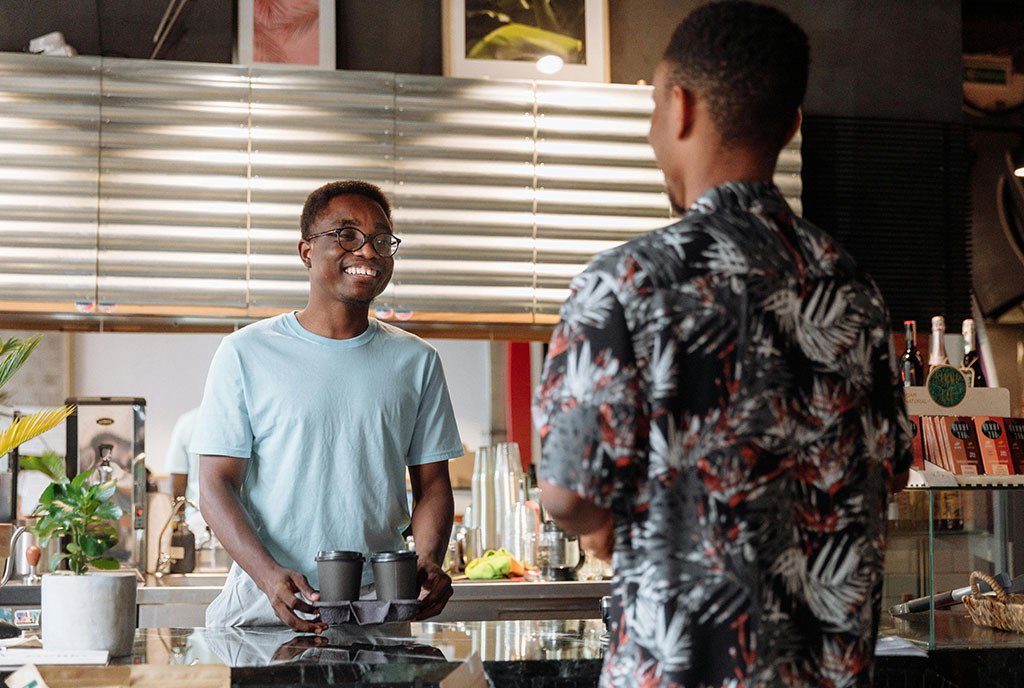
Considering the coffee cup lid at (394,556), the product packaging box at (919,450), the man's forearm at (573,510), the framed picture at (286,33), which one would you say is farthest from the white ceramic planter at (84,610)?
the framed picture at (286,33)

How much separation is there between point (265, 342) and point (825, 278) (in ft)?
4.47

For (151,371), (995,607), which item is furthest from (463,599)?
(995,607)

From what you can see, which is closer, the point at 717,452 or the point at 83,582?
the point at 717,452

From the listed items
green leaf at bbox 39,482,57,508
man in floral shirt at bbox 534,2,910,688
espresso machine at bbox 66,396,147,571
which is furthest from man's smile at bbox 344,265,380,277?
espresso machine at bbox 66,396,147,571

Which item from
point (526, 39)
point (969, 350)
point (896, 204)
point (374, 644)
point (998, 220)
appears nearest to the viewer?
point (374, 644)

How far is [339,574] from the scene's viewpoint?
75.7 inches

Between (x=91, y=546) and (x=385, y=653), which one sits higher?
(x=91, y=546)

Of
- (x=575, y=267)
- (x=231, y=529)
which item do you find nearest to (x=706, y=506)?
(x=231, y=529)

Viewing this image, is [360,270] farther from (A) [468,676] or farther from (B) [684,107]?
(B) [684,107]

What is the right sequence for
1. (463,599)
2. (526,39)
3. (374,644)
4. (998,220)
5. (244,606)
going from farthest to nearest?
(998,220) < (526,39) < (463,599) < (244,606) < (374,644)

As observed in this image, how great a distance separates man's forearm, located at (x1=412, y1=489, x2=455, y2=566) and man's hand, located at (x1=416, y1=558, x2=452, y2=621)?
137 mm

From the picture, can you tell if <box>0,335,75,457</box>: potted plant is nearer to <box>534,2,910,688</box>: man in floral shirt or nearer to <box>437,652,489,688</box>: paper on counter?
<box>437,652,489,688</box>: paper on counter

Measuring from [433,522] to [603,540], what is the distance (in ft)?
3.97

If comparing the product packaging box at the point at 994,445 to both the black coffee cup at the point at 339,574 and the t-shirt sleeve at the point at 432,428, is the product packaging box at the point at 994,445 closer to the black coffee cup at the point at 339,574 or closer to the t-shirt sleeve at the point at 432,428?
the t-shirt sleeve at the point at 432,428
